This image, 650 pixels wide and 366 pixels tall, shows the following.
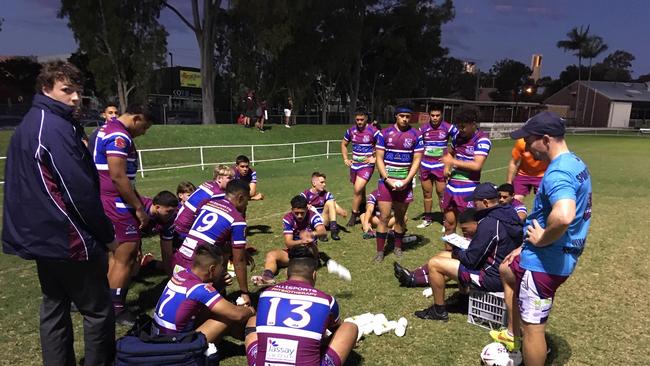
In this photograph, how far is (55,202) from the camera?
9.14ft

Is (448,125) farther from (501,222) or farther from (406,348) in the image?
(406,348)

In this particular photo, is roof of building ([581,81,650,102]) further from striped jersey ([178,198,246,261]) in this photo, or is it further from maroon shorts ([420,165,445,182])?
striped jersey ([178,198,246,261])

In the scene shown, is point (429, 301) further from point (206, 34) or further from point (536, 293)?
point (206, 34)

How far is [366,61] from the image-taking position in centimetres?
4475

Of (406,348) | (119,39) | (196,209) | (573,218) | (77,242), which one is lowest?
(406,348)

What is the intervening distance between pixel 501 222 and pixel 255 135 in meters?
22.8

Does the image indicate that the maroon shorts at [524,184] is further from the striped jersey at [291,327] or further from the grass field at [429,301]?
the striped jersey at [291,327]

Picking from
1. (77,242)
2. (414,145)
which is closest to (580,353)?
(414,145)

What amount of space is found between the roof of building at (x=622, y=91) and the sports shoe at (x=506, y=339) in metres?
78.1

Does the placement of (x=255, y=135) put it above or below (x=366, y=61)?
below

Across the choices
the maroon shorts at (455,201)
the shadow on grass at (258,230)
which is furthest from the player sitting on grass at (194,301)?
the shadow on grass at (258,230)

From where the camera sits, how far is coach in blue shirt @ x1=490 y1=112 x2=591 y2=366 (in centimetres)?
271

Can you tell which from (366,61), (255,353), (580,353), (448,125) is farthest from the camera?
(366,61)

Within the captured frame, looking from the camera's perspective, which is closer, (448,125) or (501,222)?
(501,222)
